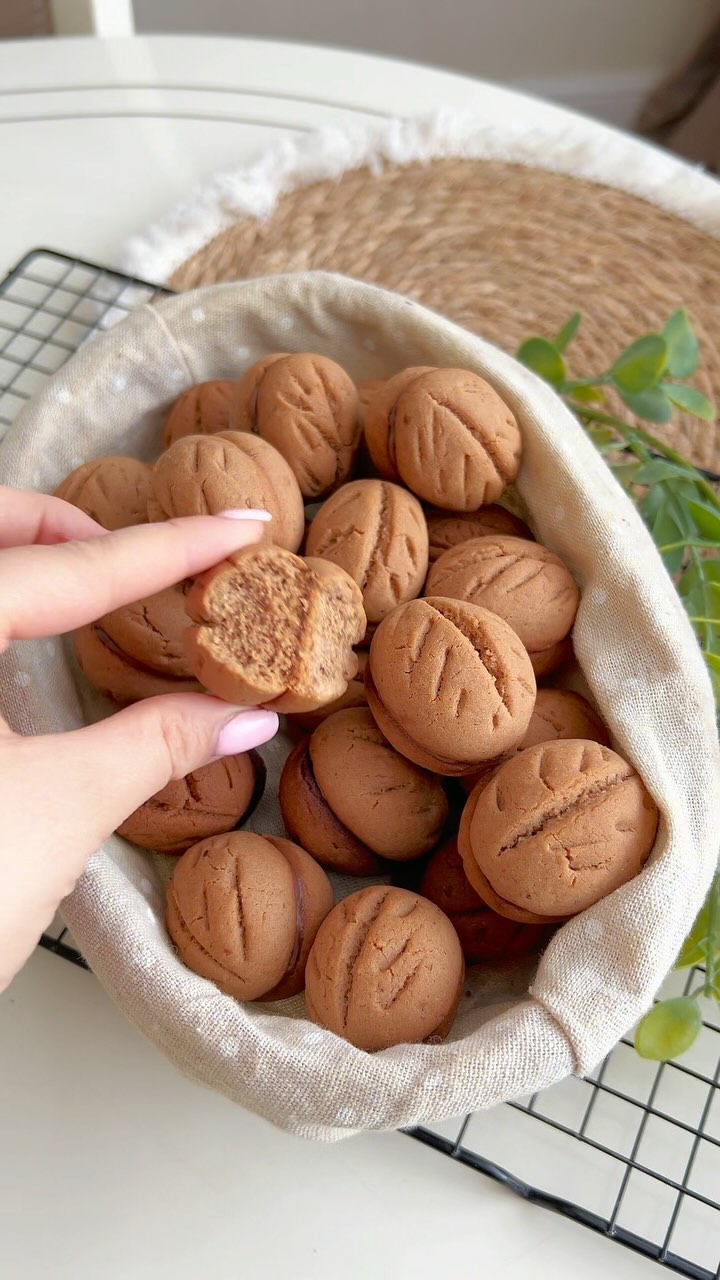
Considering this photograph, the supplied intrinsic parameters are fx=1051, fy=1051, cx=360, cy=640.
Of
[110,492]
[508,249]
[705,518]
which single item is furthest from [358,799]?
[508,249]

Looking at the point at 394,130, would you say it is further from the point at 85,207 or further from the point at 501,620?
the point at 501,620

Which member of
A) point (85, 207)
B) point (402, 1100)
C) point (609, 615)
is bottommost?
point (402, 1100)

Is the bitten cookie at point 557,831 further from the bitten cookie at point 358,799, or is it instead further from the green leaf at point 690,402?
the green leaf at point 690,402

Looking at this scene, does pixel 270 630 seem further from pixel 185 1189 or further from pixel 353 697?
pixel 185 1189

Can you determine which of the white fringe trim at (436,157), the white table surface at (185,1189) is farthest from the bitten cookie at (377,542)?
the white fringe trim at (436,157)

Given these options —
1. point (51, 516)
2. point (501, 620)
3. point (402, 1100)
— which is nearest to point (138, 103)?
point (51, 516)

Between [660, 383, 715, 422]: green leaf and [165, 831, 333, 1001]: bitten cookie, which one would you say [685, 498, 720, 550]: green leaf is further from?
[165, 831, 333, 1001]: bitten cookie

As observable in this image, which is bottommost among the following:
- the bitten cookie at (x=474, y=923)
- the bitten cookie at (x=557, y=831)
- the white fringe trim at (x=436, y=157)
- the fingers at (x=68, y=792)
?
the bitten cookie at (x=474, y=923)

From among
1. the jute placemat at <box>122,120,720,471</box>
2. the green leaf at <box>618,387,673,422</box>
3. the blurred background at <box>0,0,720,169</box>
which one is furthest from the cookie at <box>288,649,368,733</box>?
the blurred background at <box>0,0,720,169</box>
